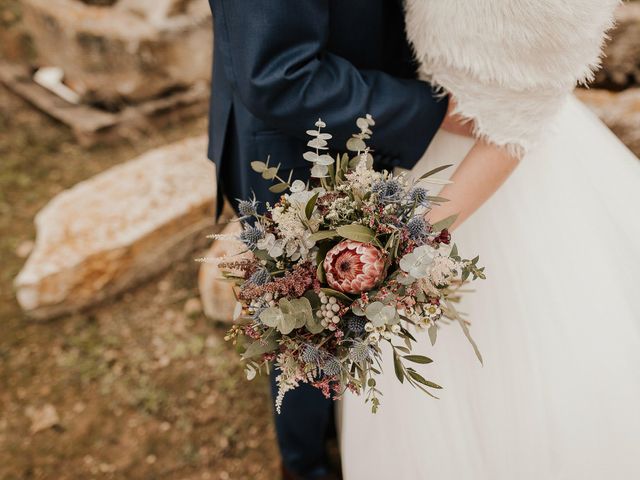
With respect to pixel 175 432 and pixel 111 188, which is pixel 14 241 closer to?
pixel 111 188

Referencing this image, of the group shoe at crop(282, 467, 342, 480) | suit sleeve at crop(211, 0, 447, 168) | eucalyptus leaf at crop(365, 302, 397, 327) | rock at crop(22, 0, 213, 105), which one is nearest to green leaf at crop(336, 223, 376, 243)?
eucalyptus leaf at crop(365, 302, 397, 327)

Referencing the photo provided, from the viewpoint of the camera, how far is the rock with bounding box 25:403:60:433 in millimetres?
2316

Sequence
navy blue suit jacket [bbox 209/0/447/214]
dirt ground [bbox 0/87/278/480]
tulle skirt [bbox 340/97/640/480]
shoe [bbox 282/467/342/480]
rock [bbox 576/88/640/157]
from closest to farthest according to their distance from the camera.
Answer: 1. navy blue suit jacket [bbox 209/0/447/214]
2. tulle skirt [bbox 340/97/640/480]
3. shoe [bbox 282/467/342/480]
4. dirt ground [bbox 0/87/278/480]
5. rock [bbox 576/88/640/157]

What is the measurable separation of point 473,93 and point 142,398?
1.91m

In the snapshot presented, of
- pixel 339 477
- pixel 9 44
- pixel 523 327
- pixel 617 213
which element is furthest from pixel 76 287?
pixel 9 44

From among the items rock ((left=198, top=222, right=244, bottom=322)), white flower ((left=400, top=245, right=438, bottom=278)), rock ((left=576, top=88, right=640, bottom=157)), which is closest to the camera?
white flower ((left=400, top=245, right=438, bottom=278))

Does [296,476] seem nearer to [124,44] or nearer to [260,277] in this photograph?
[260,277]

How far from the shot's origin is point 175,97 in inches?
153

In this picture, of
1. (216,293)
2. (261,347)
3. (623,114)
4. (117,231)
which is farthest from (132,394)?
(623,114)

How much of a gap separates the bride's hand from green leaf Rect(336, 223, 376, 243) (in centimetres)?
47

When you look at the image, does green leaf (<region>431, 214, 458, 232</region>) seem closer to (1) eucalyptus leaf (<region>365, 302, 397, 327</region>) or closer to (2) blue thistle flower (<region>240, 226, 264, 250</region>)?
(1) eucalyptus leaf (<region>365, 302, 397, 327</region>)

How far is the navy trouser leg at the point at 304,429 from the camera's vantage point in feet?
5.60

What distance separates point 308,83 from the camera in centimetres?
112

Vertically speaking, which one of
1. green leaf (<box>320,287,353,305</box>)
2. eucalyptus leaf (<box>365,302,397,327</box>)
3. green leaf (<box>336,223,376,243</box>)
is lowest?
green leaf (<box>320,287,353,305</box>)
